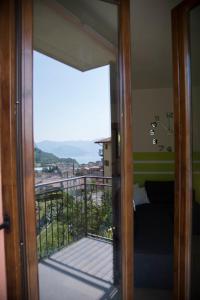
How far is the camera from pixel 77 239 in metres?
1.69

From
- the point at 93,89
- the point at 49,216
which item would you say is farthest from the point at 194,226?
the point at 93,89

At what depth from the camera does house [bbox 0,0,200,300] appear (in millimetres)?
1248

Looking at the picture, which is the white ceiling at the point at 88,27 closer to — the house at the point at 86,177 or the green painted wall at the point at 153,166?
the house at the point at 86,177

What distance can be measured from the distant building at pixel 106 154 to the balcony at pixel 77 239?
5 cm

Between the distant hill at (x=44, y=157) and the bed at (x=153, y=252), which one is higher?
the distant hill at (x=44, y=157)

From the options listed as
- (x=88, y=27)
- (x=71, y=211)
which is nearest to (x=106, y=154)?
(x=71, y=211)

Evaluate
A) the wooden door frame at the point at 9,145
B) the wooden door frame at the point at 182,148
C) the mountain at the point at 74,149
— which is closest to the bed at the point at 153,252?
the wooden door frame at the point at 182,148

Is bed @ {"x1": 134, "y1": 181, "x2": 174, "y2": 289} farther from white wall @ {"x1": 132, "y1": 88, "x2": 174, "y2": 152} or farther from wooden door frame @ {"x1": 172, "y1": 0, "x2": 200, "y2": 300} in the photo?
white wall @ {"x1": 132, "y1": 88, "x2": 174, "y2": 152}

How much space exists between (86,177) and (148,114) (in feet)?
12.0

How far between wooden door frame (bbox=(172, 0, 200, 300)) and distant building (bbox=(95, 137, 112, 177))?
1.47 feet

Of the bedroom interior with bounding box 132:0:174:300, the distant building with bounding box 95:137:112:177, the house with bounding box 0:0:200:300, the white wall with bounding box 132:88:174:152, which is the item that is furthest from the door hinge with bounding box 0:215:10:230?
the white wall with bounding box 132:88:174:152

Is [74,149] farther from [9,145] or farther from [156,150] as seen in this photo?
[156,150]

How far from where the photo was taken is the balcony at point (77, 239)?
1.45 meters

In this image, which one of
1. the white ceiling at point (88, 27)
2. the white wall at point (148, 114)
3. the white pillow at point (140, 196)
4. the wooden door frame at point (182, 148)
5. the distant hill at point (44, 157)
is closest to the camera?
the distant hill at point (44, 157)
